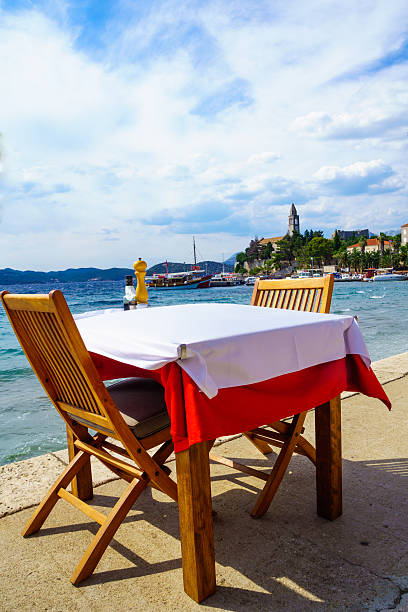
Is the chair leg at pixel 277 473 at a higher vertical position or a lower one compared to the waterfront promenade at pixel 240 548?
higher

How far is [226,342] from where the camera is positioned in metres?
1.49

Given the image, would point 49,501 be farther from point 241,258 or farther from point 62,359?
point 241,258

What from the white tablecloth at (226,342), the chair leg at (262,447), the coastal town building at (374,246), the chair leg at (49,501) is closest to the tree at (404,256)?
the coastal town building at (374,246)

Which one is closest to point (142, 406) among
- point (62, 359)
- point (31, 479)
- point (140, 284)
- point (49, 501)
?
point (62, 359)

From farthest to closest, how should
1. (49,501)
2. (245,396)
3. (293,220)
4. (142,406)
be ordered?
1. (293,220)
2. (49,501)
3. (142,406)
4. (245,396)

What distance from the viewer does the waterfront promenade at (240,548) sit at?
1.53 meters

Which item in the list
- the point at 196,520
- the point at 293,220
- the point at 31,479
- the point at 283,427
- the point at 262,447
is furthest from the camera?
the point at 293,220

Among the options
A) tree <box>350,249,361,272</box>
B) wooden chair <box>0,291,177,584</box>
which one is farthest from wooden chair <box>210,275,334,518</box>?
tree <box>350,249,361,272</box>

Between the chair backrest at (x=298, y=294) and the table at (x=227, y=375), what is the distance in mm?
386

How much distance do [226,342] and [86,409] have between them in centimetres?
70

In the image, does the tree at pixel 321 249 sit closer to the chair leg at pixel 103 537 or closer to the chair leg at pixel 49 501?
the chair leg at pixel 49 501

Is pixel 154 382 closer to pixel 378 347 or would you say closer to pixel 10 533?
pixel 10 533

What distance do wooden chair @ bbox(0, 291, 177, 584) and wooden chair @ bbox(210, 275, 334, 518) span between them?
0.54 m

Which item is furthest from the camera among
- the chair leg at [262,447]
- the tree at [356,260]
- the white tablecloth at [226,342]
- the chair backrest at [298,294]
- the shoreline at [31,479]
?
the tree at [356,260]
